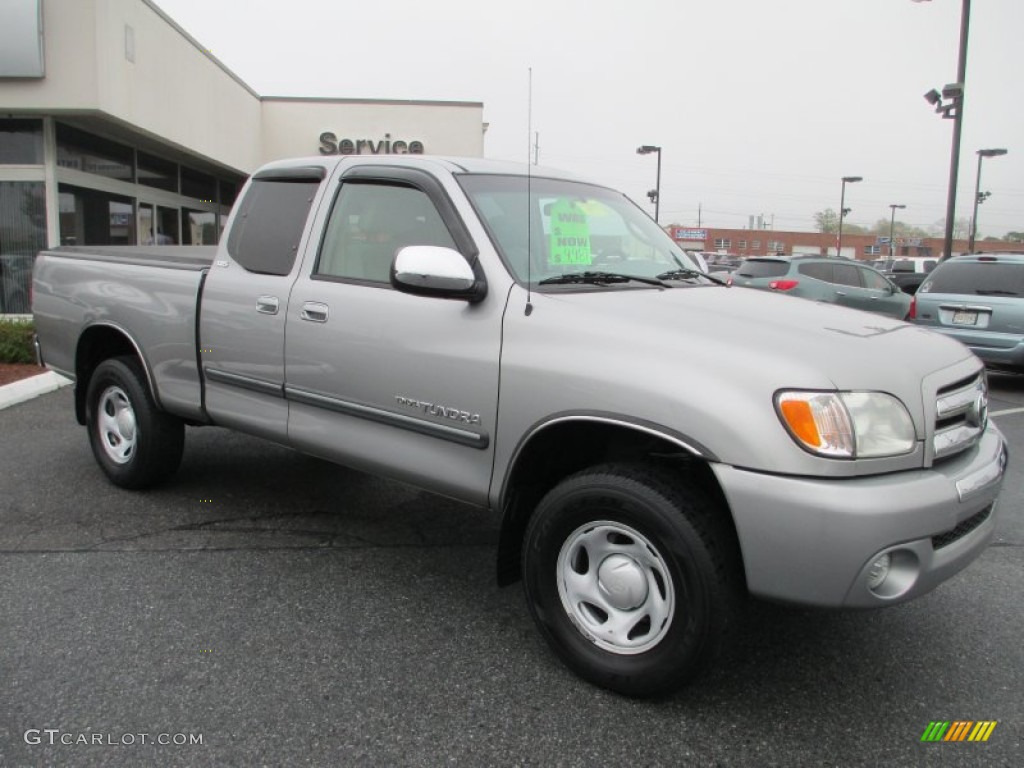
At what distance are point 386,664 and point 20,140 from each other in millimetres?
10969

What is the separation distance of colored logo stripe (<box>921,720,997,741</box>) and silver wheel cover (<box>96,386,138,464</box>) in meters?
4.24

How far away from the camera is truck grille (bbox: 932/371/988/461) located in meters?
2.63

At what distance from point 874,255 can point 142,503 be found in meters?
97.1

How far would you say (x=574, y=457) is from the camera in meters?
3.07

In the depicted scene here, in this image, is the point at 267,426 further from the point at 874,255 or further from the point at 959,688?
the point at 874,255

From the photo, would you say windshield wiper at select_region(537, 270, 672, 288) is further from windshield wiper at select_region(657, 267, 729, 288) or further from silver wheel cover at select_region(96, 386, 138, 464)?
silver wheel cover at select_region(96, 386, 138, 464)

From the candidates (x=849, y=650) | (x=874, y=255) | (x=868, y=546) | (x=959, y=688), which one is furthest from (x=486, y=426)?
(x=874, y=255)

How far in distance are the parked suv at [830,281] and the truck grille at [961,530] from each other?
10.2 metres

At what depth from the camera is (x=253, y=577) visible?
3709 millimetres

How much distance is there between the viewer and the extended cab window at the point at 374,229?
3.47m

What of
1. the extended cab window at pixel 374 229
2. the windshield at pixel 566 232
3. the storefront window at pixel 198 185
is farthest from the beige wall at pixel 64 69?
the windshield at pixel 566 232

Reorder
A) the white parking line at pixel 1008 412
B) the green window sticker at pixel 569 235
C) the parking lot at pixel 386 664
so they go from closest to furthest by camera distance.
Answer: the parking lot at pixel 386 664 < the green window sticker at pixel 569 235 < the white parking line at pixel 1008 412

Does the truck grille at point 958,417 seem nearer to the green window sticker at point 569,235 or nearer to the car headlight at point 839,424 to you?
the car headlight at point 839,424

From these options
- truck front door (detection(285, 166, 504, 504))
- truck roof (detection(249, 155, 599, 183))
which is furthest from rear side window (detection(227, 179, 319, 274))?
truck front door (detection(285, 166, 504, 504))
